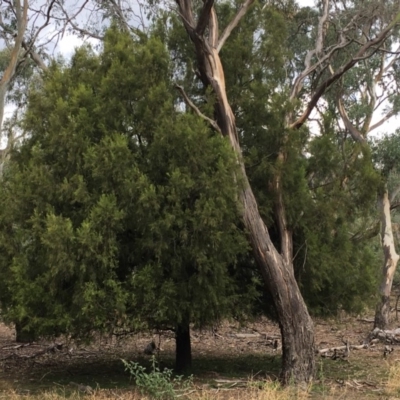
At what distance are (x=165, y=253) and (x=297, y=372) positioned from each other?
2.56 meters

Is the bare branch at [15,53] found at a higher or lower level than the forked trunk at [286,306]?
higher

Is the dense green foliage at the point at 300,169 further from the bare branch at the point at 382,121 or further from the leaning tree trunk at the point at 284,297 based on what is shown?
the bare branch at the point at 382,121

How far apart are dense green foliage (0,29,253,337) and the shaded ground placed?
Answer: 116 centimetres

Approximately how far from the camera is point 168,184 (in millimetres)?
8289

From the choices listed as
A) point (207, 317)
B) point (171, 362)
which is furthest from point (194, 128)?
point (171, 362)

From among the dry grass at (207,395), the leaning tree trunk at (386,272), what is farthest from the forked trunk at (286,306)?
the leaning tree trunk at (386,272)

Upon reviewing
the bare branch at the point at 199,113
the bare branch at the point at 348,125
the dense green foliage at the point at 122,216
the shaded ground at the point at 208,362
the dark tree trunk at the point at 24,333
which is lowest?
the shaded ground at the point at 208,362

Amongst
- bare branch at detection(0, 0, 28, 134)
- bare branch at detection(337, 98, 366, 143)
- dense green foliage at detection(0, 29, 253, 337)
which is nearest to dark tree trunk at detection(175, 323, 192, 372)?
dense green foliage at detection(0, 29, 253, 337)

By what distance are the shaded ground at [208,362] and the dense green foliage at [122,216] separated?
1159mm

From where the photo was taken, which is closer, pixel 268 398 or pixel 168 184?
pixel 268 398

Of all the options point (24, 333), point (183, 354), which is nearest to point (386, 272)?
point (183, 354)

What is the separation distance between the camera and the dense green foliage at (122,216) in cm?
792

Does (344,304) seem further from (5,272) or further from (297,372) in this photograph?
(5,272)

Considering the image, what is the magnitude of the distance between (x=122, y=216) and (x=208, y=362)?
5075mm
